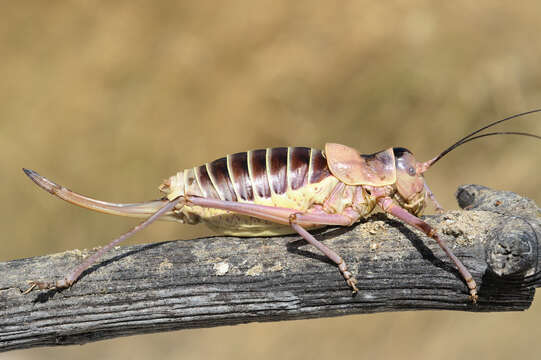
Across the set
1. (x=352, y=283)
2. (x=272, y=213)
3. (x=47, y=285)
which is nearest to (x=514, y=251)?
(x=352, y=283)

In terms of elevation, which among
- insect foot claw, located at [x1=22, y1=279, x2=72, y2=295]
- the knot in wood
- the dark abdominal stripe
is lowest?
the knot in wood

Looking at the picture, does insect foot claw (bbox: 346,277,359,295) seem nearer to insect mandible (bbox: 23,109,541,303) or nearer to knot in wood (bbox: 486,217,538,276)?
insect mandible (bbox: 23,109,541,303)

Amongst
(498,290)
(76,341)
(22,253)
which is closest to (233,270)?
(76,341)

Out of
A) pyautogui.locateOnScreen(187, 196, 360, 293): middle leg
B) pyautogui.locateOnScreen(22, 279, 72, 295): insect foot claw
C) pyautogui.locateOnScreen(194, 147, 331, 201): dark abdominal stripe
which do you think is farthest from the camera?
pyautogui.locateOnScreen(194, 147, 331, 201): dark abdominal stripe

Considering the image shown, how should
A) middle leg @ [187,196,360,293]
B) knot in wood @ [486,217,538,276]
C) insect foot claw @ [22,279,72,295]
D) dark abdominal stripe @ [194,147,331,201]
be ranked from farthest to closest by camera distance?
dark abdominal stripe @ [194,147,331,201] < middle leg @ [187,196,360,293] < insect foot claw @ [22,279,72,295] < knot in wood @ [486,217,538,276]

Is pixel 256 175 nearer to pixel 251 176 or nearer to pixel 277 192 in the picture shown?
pixel 251 176

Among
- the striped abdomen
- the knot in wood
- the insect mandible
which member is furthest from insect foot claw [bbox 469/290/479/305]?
the striped abdomen

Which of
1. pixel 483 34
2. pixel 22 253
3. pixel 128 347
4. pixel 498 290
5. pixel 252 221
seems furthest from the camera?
pixel 22 253

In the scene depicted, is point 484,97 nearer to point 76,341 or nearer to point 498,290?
Answer: point 498,290
